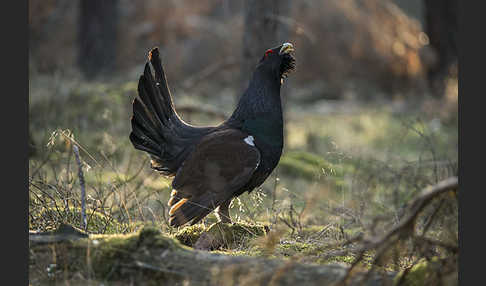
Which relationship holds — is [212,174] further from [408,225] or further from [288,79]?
[288,79]

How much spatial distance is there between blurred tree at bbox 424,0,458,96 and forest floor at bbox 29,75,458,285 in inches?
39.6

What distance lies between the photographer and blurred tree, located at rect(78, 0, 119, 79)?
14.2m

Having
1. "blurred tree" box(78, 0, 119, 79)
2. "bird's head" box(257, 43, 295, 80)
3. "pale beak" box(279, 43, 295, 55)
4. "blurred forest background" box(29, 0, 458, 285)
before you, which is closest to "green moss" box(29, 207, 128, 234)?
"blurred forest background" box(29, 0, 458, 285)

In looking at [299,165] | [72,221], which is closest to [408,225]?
[72,221]

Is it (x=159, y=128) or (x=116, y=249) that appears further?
(x=159, y=128)

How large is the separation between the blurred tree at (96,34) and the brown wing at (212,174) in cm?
971

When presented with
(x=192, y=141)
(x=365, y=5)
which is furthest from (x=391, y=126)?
(x=192, y=141)

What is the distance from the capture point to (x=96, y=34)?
14297 millimetres

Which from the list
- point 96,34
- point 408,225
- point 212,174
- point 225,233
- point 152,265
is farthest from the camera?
point 96,34

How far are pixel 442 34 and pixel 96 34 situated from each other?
29.8 ft

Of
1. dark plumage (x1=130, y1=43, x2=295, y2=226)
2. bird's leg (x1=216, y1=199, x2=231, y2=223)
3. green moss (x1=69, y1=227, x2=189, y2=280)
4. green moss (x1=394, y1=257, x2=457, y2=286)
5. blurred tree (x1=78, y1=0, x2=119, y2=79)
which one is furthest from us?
blurred tree (x1=78, y1=0, x2=119, y2=79)

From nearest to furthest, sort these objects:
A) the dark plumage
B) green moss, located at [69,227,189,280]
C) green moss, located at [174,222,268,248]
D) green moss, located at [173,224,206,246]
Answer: green moss, located at [69,227,189,280]
green moss, located at [174,222,268,248]
green moss, located at [173,224,206,246]
the dark plumage

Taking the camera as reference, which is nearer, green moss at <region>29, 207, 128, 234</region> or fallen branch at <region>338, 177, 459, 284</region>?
fallen branch at <region>338, 177, 459, 284</region>

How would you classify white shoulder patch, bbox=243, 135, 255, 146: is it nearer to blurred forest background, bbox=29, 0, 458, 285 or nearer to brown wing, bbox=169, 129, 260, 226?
brown wing, bbox=169, 129, 260, 226
